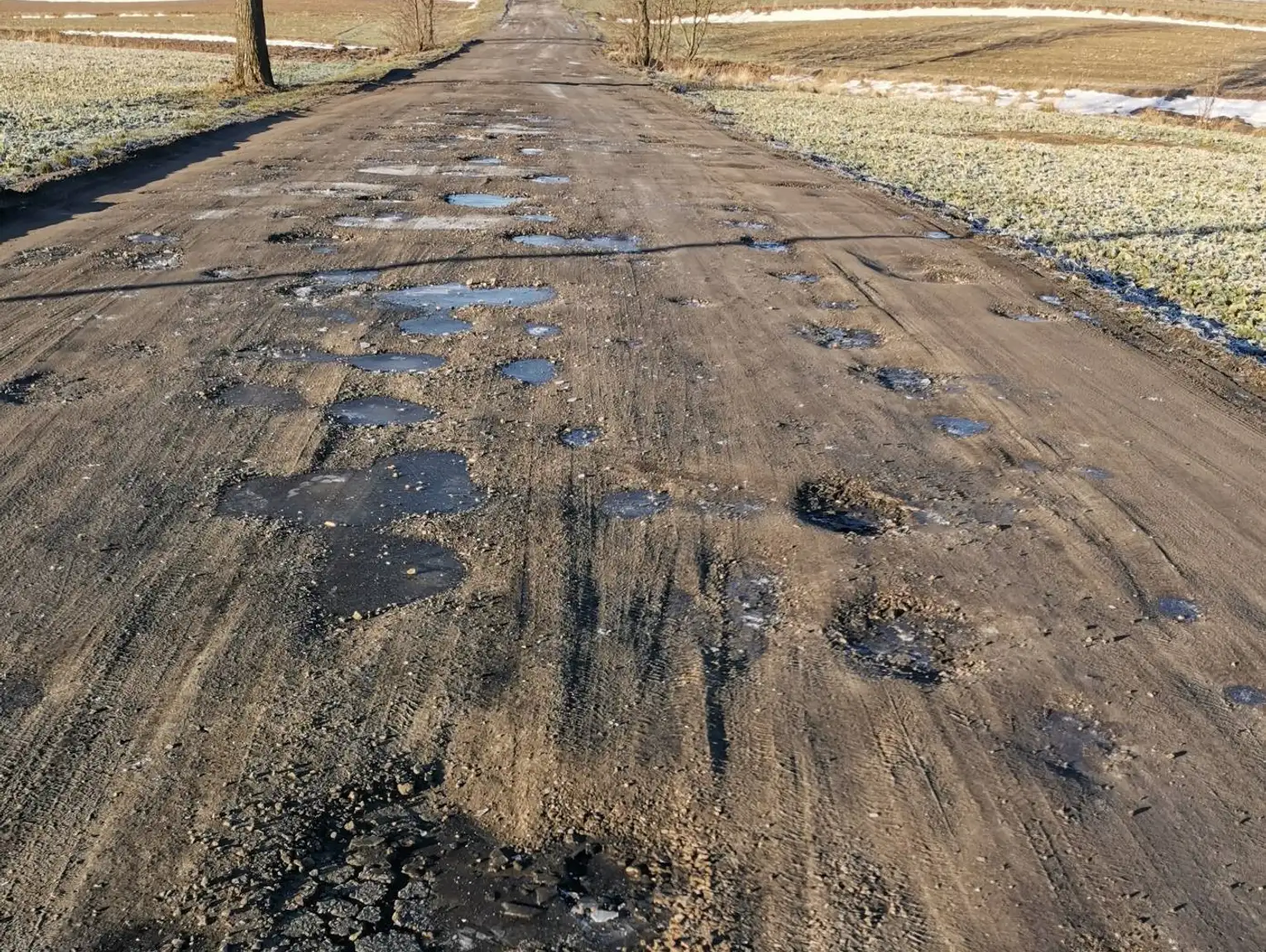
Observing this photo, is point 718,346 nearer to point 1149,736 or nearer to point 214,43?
point 1149,736

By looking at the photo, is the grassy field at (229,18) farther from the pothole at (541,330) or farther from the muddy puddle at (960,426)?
the muddy puddle at (960,426)

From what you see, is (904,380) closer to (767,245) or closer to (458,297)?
(458,297)

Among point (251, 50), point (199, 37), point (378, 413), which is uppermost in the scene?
point (199, 37)

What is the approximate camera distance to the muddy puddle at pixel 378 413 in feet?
18.2

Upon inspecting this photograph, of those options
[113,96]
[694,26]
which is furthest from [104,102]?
[694,26]

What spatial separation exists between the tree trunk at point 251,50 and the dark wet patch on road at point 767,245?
15.1m

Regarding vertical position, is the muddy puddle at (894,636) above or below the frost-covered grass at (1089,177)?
below

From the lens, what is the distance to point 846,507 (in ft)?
16.1

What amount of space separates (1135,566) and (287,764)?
312 cm

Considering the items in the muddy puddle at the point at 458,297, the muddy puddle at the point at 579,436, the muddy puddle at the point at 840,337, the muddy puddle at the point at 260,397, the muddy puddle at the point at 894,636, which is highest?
the muddy puddle at the point at 458,297

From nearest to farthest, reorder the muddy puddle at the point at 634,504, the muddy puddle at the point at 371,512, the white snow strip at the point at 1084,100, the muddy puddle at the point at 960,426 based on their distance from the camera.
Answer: the muddy puddle at the point at 371,512 < the muddy puddle at the point at 634,504 < the muddy puddle at the point at 960,426 < the white snow strip at the point at 1084,100

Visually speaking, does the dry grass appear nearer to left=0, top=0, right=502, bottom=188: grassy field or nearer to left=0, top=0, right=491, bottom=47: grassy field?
left=0, top=0, right=502, bottom=188: grassy field

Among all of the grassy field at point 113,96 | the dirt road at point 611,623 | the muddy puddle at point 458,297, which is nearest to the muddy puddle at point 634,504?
the dirt road at point 611,623

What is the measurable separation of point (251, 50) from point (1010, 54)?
127ft
